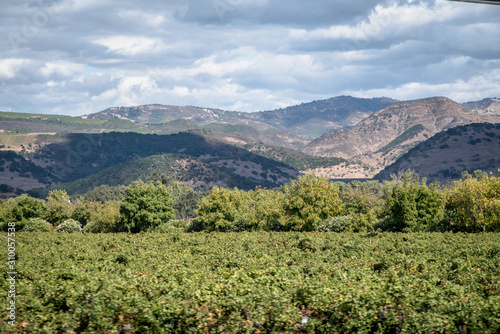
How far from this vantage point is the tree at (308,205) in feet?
219

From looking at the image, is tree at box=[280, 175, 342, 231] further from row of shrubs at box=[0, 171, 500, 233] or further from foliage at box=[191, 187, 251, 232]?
foliage at box=[191, 187, 251, 232]

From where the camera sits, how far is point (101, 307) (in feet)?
52.2

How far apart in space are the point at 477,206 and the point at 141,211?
5588cm

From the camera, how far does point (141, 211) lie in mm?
79875

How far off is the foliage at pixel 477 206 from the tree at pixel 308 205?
18.2m

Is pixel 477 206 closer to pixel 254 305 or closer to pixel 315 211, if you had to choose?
pixel 315 211

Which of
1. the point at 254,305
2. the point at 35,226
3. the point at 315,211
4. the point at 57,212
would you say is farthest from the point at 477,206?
the point at 57,212

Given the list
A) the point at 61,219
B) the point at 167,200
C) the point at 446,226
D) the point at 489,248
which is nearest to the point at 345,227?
the point at 446,226

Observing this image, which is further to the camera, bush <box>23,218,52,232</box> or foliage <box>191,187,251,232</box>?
bush <box>23,218,52,232</box>

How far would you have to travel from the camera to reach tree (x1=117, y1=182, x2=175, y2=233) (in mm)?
79938

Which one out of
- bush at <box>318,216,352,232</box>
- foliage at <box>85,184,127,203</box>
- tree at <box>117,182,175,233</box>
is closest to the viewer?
bush at <box>318,216,352,232</box>

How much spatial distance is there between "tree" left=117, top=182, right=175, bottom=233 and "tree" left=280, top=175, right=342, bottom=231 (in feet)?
84.4

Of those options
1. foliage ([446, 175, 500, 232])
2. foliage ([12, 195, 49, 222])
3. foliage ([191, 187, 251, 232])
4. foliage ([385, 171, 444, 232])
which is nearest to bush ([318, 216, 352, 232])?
foliage ([385, 171, 444, 232])

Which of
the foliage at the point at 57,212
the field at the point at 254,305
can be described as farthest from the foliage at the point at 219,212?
the field at the point at 254,305
